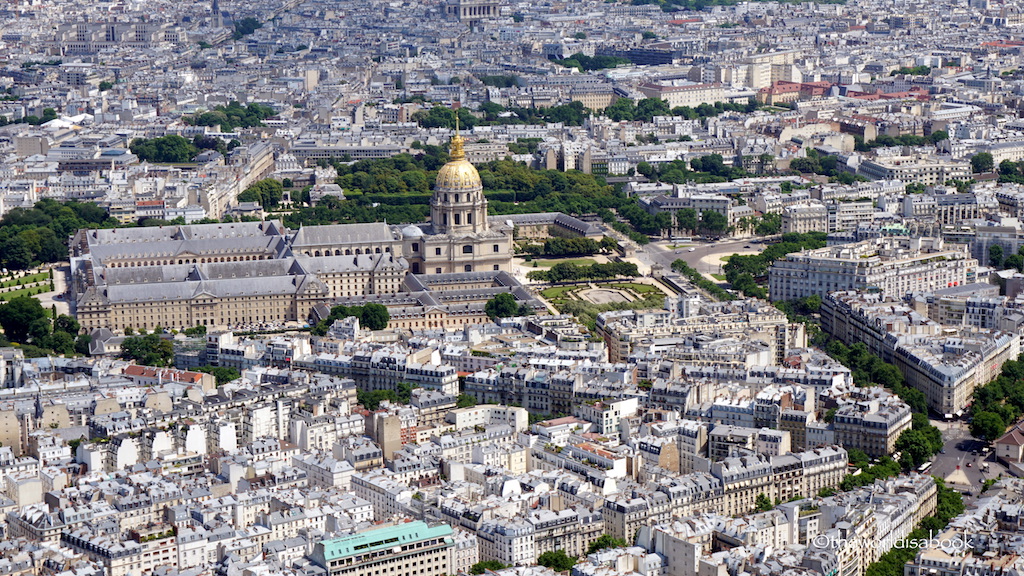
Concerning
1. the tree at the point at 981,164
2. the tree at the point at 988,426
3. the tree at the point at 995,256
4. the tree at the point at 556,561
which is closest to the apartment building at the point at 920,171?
the tree at the point at 981,164

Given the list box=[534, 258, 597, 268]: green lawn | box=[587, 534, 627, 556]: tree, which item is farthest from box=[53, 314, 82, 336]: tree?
box=[587, 534, 627, 556]: tree

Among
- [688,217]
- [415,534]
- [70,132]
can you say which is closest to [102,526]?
[415,534]

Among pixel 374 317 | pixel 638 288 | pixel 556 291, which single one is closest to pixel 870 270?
pixel 638 288

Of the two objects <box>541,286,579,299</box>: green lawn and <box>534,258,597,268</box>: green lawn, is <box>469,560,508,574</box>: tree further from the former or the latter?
<box>534,258,597,268</box>: green lawn

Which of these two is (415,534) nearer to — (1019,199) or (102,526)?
(102,526)

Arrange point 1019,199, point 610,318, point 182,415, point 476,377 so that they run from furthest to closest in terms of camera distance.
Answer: point 1019,199 → point 610,318 → point 476,377 → point 182,415

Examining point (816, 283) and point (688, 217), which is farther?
point (688, 217)

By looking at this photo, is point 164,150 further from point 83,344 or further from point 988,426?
point 988,426

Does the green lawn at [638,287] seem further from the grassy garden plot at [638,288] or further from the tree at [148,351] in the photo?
the tree at [148,351]
